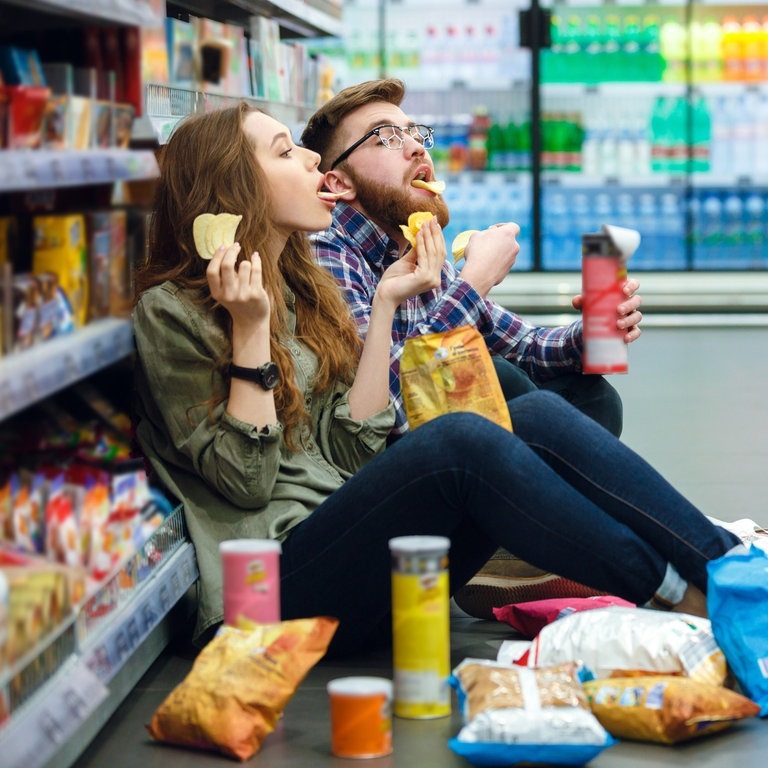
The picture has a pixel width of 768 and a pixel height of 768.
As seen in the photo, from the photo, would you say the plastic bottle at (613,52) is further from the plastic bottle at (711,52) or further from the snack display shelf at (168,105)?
the snack display shelf at (168,105)

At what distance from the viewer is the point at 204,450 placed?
7.62ft

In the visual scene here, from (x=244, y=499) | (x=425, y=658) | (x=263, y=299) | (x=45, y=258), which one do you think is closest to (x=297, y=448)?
(x=244, y=499)

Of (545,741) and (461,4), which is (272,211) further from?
(461,4)

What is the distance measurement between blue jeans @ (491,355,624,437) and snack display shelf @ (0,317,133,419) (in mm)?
1121

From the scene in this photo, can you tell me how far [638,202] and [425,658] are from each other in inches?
271

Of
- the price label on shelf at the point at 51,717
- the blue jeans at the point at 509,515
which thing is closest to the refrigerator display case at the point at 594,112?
the blue jeans at the point at 509,515

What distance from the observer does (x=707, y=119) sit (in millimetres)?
8406

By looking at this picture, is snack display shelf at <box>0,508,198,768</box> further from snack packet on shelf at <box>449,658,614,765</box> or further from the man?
the man

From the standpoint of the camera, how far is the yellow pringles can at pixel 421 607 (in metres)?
2.11

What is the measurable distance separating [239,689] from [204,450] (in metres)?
0.46

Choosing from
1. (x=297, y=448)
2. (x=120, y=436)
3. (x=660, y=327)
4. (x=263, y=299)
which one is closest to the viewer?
(x=120, y=436)

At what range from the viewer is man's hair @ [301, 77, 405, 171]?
314 cm

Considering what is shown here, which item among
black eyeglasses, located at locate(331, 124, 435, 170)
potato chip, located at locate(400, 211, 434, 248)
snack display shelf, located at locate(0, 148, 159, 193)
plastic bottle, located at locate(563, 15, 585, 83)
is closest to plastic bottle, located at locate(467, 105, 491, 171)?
plastic bottle, located at locate(563, 15, 585, 83)

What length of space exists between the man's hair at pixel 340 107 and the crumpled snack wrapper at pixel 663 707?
4.95ft
